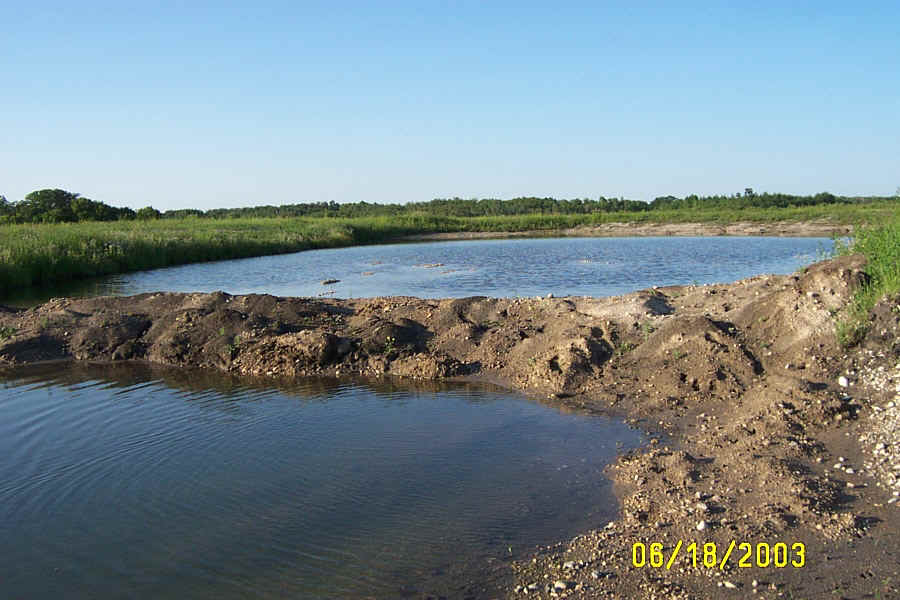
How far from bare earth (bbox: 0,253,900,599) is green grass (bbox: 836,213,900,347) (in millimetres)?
175

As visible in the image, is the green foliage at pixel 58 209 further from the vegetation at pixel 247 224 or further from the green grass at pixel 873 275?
the green grass at pixel 873 275

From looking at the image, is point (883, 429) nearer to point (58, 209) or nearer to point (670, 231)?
point (670, 231)

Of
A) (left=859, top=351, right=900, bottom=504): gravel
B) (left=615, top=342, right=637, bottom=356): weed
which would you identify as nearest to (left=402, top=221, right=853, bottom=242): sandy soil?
(left=615, top=342, right=637, bottom=356): weed

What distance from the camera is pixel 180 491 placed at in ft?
21.3

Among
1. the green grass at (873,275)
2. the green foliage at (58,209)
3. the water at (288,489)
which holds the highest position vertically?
the green foliage at (58,209)

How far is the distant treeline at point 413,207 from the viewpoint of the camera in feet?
191

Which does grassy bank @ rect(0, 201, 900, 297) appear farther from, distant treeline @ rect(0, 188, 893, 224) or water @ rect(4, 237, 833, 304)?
distant treeline @ rect(0, 188, 893, 224)

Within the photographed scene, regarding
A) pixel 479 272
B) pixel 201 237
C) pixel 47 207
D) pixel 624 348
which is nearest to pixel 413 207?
pixel 47 207

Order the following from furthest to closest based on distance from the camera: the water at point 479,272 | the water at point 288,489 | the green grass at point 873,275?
the water at point 479,272 → the green grass at point 873,275 → the water at point 288,489

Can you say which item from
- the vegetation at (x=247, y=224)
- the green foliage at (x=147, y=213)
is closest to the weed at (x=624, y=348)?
the vegetation at (x=247, y=224)

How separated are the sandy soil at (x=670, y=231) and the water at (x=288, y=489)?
4089 centimetres
